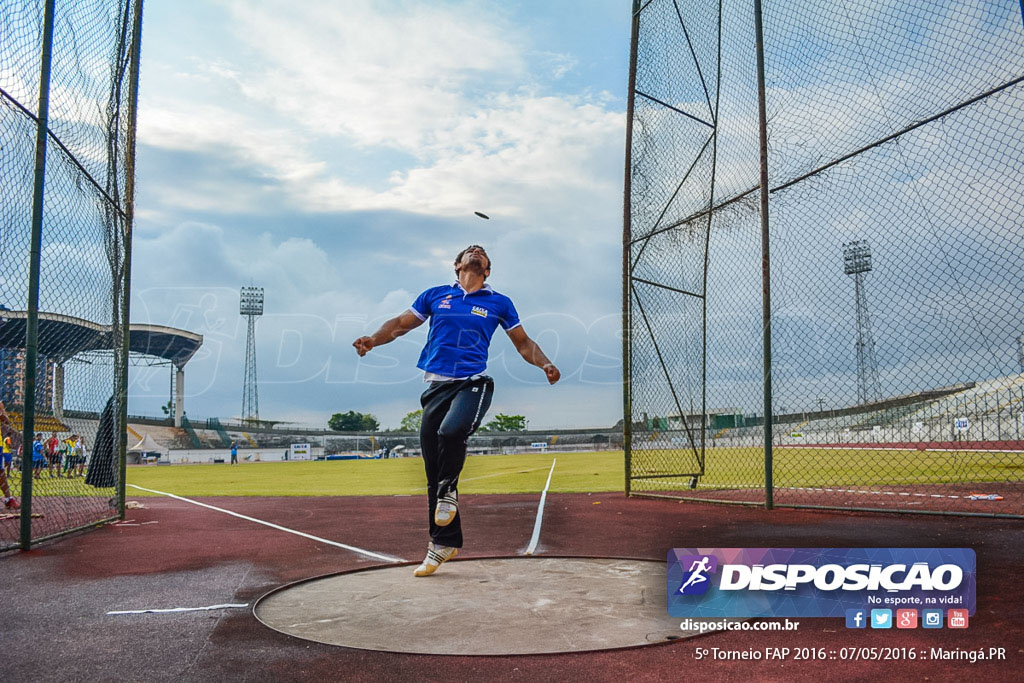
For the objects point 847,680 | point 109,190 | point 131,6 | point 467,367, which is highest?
point 131,6

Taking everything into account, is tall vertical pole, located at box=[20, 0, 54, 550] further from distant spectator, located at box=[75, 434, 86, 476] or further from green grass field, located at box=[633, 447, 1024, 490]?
green grass field, located at box=[633, 447, 1024, 490]

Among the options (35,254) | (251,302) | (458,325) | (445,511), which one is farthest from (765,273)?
(251,302)

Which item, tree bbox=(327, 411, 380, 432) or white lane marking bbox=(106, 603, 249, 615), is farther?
tree bbox=(327, 411, 380, 432)

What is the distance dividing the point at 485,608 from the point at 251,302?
85579 millimetres

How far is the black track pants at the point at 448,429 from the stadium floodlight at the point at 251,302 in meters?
83.6

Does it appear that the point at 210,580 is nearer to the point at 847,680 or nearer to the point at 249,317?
the point at 847,680

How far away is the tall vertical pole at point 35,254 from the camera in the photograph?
673 cm

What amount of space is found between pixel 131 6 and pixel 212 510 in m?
7.15

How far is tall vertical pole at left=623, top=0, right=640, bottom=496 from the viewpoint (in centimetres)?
1130

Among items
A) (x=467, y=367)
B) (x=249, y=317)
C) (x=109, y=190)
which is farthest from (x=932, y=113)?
(x=249, y=317)

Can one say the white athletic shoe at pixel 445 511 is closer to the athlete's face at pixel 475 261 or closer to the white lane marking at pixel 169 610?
the white lane marking at pixel 169 610

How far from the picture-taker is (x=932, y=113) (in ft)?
22.7

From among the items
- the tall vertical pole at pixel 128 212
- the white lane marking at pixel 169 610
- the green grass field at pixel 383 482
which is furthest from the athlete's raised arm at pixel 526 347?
the green grass field at pixel 383 482

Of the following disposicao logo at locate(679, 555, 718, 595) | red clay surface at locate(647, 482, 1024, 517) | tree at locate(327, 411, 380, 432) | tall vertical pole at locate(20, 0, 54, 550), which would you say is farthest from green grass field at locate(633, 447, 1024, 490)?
tree at locate(327, 411, 380, 432)
